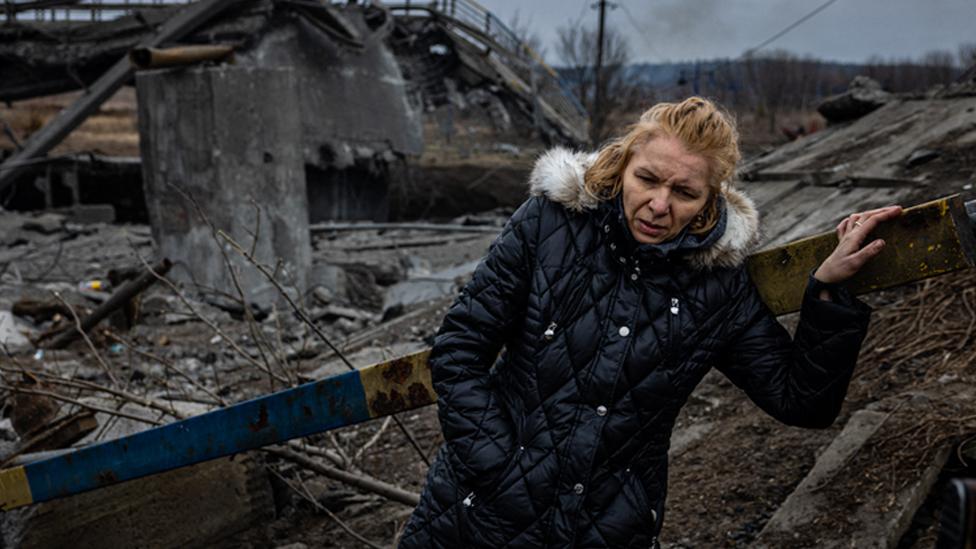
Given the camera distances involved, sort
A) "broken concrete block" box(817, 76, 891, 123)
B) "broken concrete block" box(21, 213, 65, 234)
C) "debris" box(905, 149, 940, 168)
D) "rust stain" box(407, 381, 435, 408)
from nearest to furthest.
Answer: "rust stain" box(407, 381, 435, 408)
"debris" box(905, 149, 940, 168)
"broken concrete block" box(817, 76, 891, 123)
"broken concrete block" box(21, 213, 65, 234)

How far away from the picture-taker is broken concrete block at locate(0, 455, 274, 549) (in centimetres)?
290

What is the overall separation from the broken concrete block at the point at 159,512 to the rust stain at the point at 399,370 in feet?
4.39

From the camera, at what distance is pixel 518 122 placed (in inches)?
730

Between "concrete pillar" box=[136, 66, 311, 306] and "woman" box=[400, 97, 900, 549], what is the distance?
5.76 m

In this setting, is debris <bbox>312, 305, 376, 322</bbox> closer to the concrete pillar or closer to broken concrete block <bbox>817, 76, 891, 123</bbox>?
the concrete pillar

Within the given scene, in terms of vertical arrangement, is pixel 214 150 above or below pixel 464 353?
above

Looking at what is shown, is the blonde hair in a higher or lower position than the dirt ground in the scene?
higher

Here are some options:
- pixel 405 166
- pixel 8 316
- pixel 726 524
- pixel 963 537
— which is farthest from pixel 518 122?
pixel 963 537

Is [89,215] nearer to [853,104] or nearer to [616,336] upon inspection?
[853,104]

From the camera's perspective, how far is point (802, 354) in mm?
1772

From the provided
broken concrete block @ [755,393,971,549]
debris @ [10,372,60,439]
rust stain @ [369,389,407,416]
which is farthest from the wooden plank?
broken concrete block @ [755,393,971,549]

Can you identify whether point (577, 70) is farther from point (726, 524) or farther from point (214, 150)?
point (726, 524)

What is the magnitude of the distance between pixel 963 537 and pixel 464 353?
3.86ft

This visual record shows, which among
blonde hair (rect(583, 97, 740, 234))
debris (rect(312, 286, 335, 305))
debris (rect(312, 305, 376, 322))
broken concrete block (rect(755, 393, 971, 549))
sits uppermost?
blonde hair (rect(583, 97, 740, 234))
